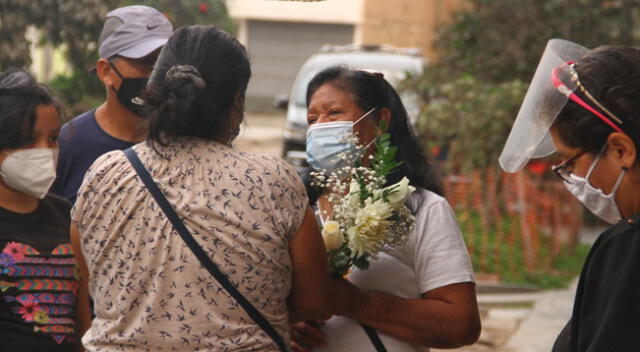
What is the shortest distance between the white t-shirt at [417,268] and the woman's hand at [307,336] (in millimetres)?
27

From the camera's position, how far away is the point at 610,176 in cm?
257

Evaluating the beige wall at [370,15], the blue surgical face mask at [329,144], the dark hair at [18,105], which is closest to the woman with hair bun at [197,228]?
the blue surgical face mask at [329,144]

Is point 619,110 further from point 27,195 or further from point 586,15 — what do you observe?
point 586,15

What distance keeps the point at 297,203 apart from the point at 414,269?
593 millimetres

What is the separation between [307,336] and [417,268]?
431mm

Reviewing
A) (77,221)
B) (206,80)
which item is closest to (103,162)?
(77,221)

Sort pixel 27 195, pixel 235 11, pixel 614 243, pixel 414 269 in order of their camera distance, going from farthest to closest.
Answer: pixel 235 11, pixel 27 195, pixel 414 269, pixel 614 243

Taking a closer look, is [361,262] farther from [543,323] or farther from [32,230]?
[543,323]

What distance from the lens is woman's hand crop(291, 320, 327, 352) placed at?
3148 millimetres

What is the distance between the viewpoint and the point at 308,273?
2.75 metres

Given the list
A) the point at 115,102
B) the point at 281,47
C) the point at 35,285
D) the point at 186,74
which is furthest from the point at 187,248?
the point at 281,47

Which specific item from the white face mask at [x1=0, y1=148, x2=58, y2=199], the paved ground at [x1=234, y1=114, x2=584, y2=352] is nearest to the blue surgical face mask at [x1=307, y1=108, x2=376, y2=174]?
the white face mask at [x1=0, y1=148, x2=58, y2=199]

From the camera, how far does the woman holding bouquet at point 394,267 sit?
119 inches

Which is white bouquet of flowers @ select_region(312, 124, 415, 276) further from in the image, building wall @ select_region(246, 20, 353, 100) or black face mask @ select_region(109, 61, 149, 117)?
building wall @ select_region(246, 20, 353, 100)
